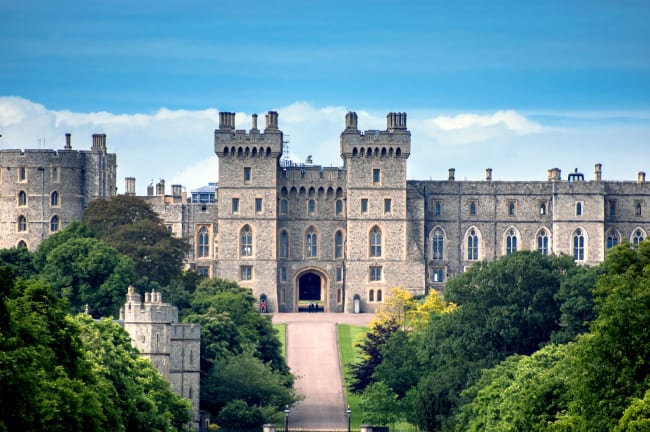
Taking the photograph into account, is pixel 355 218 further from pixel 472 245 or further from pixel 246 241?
pixel 472 245

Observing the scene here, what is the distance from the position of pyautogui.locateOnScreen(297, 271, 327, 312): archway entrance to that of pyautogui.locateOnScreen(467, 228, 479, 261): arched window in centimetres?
924

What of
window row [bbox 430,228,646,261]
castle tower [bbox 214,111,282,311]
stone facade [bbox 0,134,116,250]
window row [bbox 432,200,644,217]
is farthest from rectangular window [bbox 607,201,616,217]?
stone facade [bbox 0,134,116,250]

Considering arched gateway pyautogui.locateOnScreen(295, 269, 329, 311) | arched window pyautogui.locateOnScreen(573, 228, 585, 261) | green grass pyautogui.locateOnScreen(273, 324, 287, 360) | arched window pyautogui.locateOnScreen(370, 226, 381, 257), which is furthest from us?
arched window pyautogui.locateOnScreen(573, 228, 585, 261)

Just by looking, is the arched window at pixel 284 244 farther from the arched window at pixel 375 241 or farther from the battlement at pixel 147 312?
the battlement at pixel 147 312

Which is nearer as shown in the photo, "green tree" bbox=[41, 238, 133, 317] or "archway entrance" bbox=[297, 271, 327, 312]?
"green tree" bbox=[41, 238, 133, 317]

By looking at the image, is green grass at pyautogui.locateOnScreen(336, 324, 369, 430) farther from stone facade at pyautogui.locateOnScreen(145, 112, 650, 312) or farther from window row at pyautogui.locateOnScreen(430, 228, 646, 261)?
window row at pyautogui.locateOnScreen(430, 228, 646, 261)

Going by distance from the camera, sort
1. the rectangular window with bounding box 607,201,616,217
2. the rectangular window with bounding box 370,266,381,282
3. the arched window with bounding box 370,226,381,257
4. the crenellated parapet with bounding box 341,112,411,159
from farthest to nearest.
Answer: the rectangular window with bounding box 607,201,616,217 → the crenellated parapet with bounding box 341,112,411,159 → the arched window with bounding box 370,226,381,257 → the rectangular window with bounding box 370,266,381,282

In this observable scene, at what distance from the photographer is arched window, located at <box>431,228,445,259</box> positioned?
345ft

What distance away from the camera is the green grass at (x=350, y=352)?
7625cm

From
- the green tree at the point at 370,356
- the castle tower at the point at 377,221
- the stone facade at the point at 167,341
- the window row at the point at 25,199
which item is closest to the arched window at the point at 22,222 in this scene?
the window row at the point at 25,199

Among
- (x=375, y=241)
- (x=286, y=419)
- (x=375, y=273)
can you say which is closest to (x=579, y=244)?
(x=375, y=241)

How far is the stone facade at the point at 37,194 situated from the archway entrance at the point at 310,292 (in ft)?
46.3

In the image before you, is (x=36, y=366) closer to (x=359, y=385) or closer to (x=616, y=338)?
(x=616, y=338)

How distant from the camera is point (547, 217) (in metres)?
106
